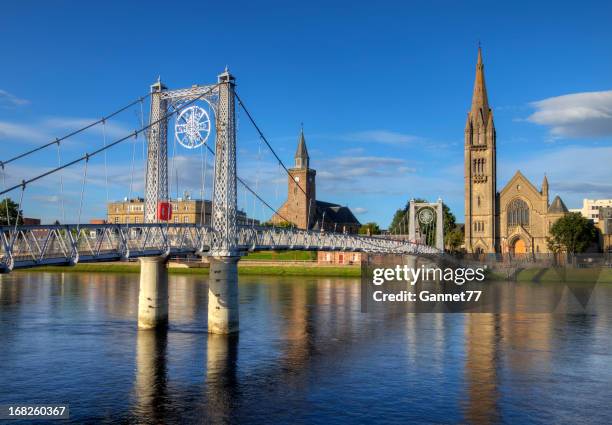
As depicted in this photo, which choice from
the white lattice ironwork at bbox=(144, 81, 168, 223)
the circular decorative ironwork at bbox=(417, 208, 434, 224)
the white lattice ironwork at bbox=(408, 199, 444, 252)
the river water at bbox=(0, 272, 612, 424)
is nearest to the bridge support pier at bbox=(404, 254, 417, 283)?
the white lattice ironwork at bbox=(408, 199, 444, 252)

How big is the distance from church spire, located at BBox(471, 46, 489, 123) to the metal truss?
275ft

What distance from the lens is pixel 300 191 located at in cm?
15838

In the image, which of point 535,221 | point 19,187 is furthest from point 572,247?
point 19,187

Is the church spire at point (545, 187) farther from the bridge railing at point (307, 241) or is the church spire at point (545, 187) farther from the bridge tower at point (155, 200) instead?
the bridge tower at point (155, 200)

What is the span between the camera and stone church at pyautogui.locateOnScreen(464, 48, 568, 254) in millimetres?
130375

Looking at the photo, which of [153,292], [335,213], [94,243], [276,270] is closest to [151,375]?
[94,243]

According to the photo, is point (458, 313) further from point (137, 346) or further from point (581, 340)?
point (137, 346)

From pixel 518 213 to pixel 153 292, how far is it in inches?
4044

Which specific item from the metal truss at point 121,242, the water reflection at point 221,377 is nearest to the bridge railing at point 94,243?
the metal truss at point 121,242

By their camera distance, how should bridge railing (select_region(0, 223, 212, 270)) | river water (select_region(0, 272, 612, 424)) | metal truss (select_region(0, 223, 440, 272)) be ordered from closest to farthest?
bridge railing (select_region(0, 223, 212, 270)), river water (select_region(0, 272, 612, 424)), metal truss (select_region(0, 223, 440, 272))

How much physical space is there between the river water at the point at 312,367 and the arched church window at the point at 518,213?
240 feet

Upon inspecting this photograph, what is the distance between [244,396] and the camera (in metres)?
30.3

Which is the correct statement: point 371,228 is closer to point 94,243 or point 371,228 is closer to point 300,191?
point 300,191

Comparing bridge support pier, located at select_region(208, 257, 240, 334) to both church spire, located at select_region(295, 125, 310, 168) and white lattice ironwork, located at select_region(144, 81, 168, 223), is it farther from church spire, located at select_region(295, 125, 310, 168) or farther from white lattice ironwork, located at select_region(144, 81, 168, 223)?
church spire, located at select_region(295, 125, 310, 168)
